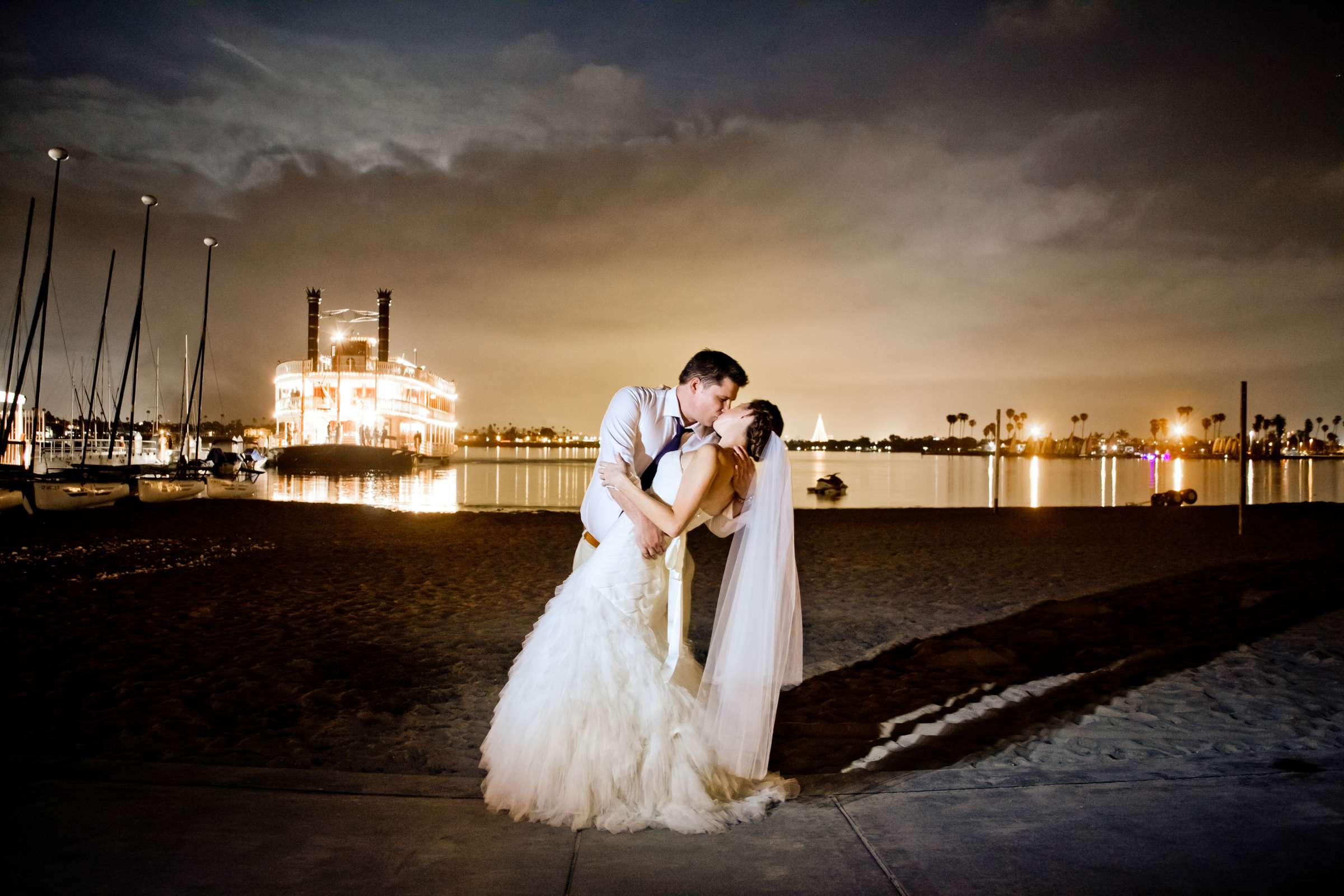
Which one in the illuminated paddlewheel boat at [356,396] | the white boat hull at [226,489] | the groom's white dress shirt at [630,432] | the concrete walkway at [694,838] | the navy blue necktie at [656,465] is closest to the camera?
the concrete walkway at [694,838]

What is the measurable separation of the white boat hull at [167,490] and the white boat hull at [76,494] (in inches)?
38.2

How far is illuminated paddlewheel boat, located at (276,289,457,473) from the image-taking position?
4131 inches

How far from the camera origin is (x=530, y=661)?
11.5 ft

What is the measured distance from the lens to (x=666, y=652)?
142 inches

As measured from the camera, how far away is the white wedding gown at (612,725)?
10.6ft

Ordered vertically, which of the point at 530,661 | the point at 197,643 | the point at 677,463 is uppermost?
the point at 677,463

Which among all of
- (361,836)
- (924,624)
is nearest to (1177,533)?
(924,624)

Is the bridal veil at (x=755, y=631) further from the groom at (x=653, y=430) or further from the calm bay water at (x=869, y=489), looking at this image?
the calm bay water at (x=869, y=489)

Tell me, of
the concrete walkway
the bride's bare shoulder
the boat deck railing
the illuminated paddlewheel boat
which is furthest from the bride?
the boat deck railing

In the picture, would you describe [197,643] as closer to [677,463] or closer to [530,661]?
[530,661]

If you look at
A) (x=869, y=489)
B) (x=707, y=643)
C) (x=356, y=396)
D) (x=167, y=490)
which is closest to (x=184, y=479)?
(x=167, y=490)

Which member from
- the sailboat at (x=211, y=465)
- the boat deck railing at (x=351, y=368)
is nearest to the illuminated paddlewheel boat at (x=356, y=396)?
the boat deck railing at (x=351, y=368)

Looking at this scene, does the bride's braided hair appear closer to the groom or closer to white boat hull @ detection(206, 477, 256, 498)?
the groom

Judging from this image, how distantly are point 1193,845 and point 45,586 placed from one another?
11.3 metres
